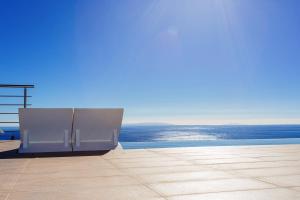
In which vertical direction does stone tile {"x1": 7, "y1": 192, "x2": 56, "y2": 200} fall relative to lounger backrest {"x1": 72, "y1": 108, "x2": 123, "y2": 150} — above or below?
below

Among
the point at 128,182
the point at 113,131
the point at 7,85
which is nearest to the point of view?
the point at 128,182

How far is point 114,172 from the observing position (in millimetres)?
4250

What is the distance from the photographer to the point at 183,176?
12.9 feet

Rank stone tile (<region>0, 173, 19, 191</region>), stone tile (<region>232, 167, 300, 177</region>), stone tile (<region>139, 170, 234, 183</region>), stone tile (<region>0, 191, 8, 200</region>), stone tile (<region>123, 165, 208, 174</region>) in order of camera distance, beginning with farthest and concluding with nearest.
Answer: stone tile (<region>123, 165, 208, 174</region>) → stone tile (<region>232, 167, 300, 177</region>) → stone tile (<region>139, 170, 234, 183</region>) → stone tile (<region>0, 173, 19, 191</region>) → stone tile (<region>0, 191, 8, 200</region>)

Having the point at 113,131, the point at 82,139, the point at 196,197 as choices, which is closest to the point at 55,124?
the point at 82,139

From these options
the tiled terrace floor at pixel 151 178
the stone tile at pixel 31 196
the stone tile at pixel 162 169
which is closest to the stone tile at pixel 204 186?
the tiled terrace floor at pixel 151 178

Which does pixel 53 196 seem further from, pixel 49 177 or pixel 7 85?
pixel 7 85

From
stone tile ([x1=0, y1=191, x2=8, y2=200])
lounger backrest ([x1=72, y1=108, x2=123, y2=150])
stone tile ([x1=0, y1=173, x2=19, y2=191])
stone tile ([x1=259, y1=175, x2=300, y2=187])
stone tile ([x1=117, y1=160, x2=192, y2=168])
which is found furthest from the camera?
lounger backrest ([x1=72, y1=108, x2=123, y2=150])

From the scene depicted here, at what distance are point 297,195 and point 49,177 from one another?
259 centimetres

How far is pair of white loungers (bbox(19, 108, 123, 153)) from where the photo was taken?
661 centimetres

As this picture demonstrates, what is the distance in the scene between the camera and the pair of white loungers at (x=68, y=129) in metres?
6.61

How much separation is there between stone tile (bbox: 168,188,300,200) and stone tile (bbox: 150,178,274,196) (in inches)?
5.2

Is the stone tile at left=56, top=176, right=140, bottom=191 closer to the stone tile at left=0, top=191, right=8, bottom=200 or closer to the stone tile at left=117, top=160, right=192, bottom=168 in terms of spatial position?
the stone tile at left=0, top=191, right=8, bottom=200

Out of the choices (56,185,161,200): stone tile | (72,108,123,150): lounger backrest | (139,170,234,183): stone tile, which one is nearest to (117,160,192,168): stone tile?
(139,170,234,183): stone tile
